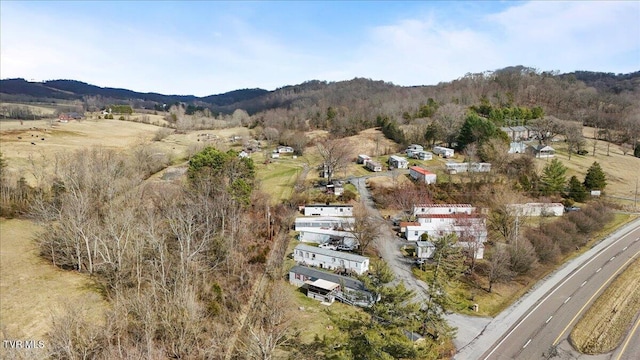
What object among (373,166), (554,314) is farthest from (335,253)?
(373,166)

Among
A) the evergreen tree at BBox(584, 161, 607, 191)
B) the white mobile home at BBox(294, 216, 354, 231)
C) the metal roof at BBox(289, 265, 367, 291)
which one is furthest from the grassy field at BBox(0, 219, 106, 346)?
the evergreen tree at BBox(584, 161, 607, 191)

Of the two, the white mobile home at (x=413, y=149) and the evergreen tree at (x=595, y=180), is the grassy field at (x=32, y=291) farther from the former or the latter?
the evergreen tree at (x=595, y=180)

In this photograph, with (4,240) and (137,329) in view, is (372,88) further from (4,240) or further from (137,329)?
(137,329)

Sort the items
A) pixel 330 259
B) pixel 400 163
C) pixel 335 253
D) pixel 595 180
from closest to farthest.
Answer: pixel 330 259 → pixel 335 253 → pixel 595 180 → pixel 400 163

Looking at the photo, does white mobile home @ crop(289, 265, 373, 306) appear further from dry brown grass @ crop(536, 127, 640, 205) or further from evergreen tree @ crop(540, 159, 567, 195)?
dry brown grass @ crop(536, 127, 640, 205)

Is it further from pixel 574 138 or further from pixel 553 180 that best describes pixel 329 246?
pixel 574 138

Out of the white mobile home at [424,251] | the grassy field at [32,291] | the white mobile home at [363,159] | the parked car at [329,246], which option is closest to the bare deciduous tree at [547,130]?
the white mobile home at [363,159]

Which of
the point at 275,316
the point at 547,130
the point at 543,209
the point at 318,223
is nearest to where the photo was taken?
the point at 275,316

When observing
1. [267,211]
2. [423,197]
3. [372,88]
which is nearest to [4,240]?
[267,211]
